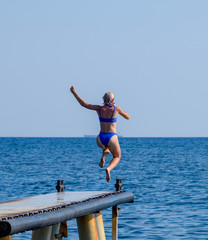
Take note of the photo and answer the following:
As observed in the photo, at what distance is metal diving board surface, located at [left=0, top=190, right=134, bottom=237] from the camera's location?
417 inches

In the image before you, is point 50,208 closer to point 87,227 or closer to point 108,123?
point 87,227

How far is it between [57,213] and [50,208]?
0.22 meters

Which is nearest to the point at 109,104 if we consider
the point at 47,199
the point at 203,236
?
the point at 47,199

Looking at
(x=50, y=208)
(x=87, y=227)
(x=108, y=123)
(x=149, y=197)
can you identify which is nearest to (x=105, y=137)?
(x=108, y=123)

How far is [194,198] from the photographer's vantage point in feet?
128

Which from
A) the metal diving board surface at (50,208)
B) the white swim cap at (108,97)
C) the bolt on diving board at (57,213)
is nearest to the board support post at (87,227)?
the bolt on diving board at (57,213)

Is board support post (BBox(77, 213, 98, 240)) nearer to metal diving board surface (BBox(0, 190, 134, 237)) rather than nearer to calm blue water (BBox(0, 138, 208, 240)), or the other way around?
metal diving board surface (BBox(0, 190, 134, 237))

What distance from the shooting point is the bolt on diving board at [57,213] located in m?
10.8

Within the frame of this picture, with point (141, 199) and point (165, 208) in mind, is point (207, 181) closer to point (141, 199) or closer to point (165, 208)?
point (141, 199)

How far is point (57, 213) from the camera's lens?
11805mm

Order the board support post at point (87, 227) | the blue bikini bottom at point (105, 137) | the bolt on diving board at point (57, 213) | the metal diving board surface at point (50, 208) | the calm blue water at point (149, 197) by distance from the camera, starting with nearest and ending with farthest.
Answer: the metal diving board surface at point (50, 208), the bolt on diving board at point (57, 213), the board support post at point (87, 227), the blue bikini bottom at point (105, 137), the calm blue water at point (149, 197)

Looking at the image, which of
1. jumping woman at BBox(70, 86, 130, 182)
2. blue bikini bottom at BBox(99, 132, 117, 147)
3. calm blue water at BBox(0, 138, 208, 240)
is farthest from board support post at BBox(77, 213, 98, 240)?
calm blue water at BBox(0, 138, 208, 240)

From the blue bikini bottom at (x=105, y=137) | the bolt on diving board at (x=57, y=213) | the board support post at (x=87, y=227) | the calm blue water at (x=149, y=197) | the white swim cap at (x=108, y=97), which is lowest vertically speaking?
the calm blue water at (x=149, y=197)

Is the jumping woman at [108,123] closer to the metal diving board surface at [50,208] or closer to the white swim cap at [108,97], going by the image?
the white swim cap at [108,97]
